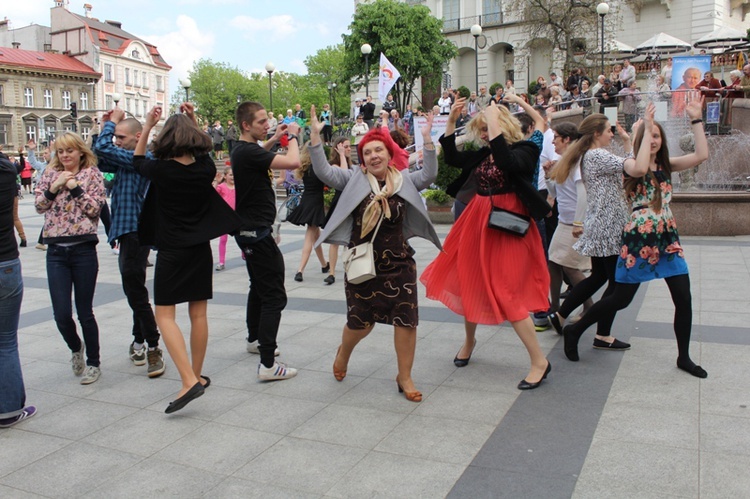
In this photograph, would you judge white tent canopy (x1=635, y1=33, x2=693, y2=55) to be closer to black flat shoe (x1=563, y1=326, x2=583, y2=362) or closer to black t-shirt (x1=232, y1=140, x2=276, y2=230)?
black flat shoe (x1=563, y1=326, x2=583, y2=362)

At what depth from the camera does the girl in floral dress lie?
15.5 ft

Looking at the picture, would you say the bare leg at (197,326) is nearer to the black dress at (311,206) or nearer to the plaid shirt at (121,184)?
the plaid shirt at (121,184)

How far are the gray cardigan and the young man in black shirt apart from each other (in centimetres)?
49

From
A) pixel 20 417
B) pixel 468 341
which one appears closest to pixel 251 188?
pixel 468 341

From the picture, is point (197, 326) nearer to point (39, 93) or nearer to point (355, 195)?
point (355, 195)

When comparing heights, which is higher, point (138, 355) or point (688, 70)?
point (688, 70)

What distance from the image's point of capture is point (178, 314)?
23.5ft

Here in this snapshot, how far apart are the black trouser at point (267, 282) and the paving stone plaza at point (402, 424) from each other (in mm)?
308

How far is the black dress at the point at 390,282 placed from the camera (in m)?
4.40

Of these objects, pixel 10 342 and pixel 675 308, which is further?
pixel 675 308

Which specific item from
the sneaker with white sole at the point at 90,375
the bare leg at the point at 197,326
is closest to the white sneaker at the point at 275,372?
the bare leg at the point at 197,326

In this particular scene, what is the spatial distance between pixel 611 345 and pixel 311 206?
455cm

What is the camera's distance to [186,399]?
430 cm

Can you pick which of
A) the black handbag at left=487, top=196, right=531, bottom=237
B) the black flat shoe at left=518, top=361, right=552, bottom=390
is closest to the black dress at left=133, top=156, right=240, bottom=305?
the black handbag at left=487, top=196, right=531, bottom=237
